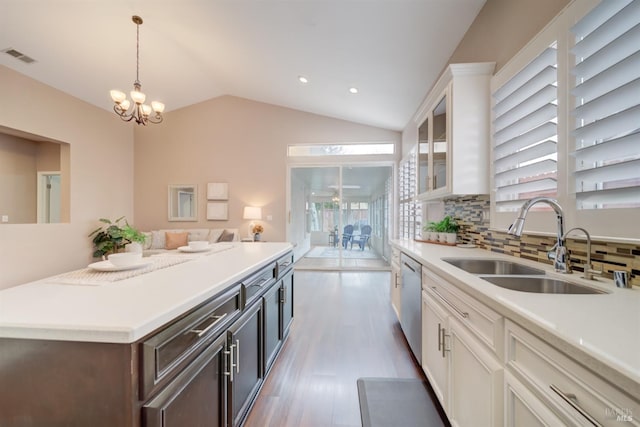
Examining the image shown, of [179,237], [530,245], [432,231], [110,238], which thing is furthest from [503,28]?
[110,238]

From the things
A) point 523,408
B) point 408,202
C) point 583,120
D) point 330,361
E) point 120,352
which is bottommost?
point 330,361

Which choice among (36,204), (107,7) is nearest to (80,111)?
(36,204)

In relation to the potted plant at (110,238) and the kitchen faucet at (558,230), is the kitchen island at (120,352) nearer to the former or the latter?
the kitchen faucet at (558,230)

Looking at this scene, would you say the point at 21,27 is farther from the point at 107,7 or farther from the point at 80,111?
the point at 80,111

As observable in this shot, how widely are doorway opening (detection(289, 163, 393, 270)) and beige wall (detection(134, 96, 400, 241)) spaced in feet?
1.87

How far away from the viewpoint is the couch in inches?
208

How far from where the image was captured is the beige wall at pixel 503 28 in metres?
1.55

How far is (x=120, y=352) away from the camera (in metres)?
0.69

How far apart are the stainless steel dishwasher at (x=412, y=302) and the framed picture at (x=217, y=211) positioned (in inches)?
180

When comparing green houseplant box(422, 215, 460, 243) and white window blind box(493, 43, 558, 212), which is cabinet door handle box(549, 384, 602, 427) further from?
green houseplant box(422, 215, 460, 243)

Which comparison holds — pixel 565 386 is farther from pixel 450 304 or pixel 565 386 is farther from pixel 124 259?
pixel 124 259

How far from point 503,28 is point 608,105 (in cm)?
135

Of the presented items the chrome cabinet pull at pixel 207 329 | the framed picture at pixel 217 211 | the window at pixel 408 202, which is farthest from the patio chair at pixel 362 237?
the chrome cabinet pull at pixel 207 329

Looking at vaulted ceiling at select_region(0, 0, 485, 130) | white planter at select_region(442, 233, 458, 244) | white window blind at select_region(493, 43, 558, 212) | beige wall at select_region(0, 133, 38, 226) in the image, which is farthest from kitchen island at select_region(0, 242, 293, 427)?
beige wall at select_region(0, 133, 38, 226)
